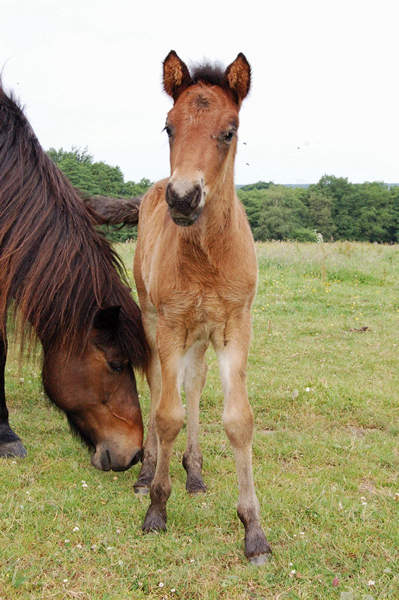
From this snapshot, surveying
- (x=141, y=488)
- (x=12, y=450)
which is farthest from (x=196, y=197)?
(x=12, y=450)

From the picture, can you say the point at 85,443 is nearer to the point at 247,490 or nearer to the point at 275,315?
the point at 247,490

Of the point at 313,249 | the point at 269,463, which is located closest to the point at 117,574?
the point at 269,463

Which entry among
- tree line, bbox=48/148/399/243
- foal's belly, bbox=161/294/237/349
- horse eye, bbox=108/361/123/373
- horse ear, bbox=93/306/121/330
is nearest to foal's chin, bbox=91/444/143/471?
horse eye, bbox=108/361/123/373

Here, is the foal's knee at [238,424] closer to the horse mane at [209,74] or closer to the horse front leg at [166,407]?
the horse front leg at [166,407]

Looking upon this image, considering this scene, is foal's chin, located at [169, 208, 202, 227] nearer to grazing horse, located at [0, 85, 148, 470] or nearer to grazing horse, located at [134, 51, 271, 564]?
grazing horse, located at [134, 51, 271, 564]

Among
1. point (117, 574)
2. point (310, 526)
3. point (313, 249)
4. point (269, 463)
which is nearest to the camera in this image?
point (117, 574)

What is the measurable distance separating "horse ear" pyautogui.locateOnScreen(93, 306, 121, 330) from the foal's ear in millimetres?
1477

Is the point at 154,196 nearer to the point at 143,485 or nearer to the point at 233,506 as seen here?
the point at 143,485

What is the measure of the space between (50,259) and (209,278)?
1156 mm

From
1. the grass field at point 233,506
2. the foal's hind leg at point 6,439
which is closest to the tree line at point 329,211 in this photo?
the grass field at point 233,506

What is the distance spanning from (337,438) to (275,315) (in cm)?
461

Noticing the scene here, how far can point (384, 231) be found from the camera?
63312 mm

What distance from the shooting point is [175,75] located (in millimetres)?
2848

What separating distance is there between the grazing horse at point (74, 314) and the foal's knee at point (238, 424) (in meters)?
0.79
